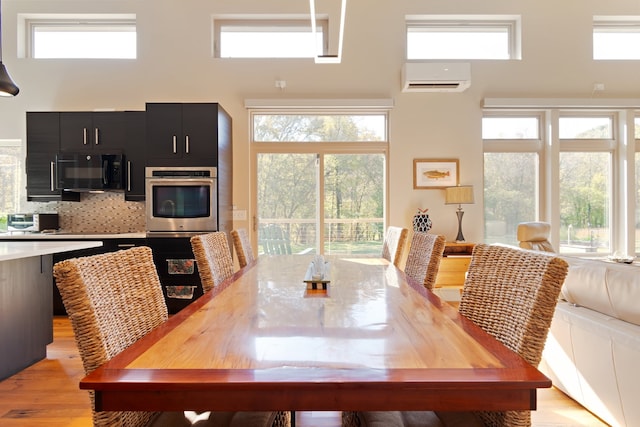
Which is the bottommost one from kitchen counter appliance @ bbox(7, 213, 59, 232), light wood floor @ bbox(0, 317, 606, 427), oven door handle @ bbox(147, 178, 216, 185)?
light wood floor @ bbox(0, 317, 606, 427)

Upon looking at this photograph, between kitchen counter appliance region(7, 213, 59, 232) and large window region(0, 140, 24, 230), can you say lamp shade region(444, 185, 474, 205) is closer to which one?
kitchen counter appliance region(7, 213, 59, 232)

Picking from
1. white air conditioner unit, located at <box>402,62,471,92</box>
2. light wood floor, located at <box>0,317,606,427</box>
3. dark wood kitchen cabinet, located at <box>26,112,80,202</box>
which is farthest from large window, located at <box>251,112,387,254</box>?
light wood floor, located at <box>0,317,606,427</box>

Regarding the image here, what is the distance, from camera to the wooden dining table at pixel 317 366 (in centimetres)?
72

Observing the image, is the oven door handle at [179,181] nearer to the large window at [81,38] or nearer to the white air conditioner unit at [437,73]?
the large window at [81,38]

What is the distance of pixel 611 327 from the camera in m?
1.76

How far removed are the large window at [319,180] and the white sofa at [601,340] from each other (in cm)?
283

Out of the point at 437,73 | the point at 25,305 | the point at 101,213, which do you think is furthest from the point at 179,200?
the point at 437,73

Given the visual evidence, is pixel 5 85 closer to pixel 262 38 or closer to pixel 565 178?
pixel 262 38

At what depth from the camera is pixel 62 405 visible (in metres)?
2.18

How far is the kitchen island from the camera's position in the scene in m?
2.50

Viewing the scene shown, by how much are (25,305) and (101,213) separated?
2.07 m

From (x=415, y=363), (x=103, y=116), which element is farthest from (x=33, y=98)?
(x=415, y=363)

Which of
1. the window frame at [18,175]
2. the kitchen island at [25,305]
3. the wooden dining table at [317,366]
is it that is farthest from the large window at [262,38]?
the wooden dining table at [317,366]

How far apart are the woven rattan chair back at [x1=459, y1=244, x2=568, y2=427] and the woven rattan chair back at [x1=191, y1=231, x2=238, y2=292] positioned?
1149mm
